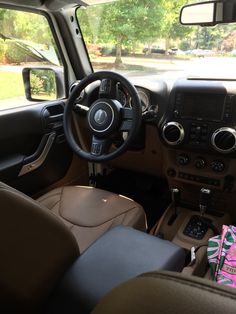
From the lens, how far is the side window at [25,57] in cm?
220

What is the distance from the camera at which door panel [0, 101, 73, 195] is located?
2.08 meters

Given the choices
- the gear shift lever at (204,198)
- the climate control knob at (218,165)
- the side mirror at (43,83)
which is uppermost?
the side mirror at (43,83)

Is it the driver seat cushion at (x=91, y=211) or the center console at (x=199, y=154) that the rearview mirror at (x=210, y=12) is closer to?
the center console at (x=199, y=154)

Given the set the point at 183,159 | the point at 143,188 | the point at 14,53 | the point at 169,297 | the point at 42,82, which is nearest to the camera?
the point at 169,297

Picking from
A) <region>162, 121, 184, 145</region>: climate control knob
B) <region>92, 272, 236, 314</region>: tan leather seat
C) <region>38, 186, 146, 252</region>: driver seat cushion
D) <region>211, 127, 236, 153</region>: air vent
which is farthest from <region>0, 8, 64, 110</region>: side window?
<region>92, 272, 236, 314</region>: tan leather seat

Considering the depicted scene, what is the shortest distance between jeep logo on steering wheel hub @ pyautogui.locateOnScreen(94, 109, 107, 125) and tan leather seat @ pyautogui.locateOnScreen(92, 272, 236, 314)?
1470 mm

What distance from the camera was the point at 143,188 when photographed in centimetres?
266

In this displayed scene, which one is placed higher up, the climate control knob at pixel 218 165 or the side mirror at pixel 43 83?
the side mirror at pixel 43 83

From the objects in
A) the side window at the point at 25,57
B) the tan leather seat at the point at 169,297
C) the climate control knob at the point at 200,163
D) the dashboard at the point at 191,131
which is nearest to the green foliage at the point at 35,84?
the side window at the point at 25,57

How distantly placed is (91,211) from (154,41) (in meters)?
1.27

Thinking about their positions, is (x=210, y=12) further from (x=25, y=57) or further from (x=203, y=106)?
(x=25, y=57)

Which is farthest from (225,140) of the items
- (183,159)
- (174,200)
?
(174,200)

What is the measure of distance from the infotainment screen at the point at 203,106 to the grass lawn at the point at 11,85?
1.09 metres

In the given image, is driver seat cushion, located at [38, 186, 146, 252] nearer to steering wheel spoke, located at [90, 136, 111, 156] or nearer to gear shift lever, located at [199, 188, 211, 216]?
steering wheel spoke, located at [90, 136, 111, 156]
